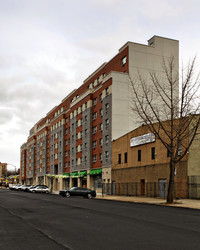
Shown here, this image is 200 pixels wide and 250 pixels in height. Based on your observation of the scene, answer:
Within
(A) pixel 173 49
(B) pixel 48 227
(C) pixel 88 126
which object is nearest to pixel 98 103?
(C) pixel 88 126

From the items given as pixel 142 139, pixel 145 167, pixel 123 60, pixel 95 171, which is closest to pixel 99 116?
pixel 95 171

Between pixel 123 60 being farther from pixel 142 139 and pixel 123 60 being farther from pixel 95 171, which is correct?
pixel 95 171

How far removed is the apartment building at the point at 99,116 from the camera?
59.4 m

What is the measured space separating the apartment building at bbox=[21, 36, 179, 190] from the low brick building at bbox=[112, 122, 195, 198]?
405cm

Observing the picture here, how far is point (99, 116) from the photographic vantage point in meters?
65.2

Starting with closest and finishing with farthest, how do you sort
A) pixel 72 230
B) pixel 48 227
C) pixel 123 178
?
pixel 72 230 < pixel 48 227 < pixel 123 178

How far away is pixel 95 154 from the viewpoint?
218 ft

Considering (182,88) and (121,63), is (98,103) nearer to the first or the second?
(121,63)

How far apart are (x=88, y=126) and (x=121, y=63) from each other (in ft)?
45.9

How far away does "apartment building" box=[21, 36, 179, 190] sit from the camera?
59.4 m

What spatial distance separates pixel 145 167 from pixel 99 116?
20652 mm

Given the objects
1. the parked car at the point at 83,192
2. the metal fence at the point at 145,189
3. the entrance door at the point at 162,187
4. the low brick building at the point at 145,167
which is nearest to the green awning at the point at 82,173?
the metal fence at the point at 145,189

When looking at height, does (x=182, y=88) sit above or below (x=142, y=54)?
below

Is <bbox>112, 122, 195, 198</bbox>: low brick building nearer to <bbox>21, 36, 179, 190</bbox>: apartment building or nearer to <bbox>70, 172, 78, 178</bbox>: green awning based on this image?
<bbox>21, 36, 179, 190</bbox>: apartment building
